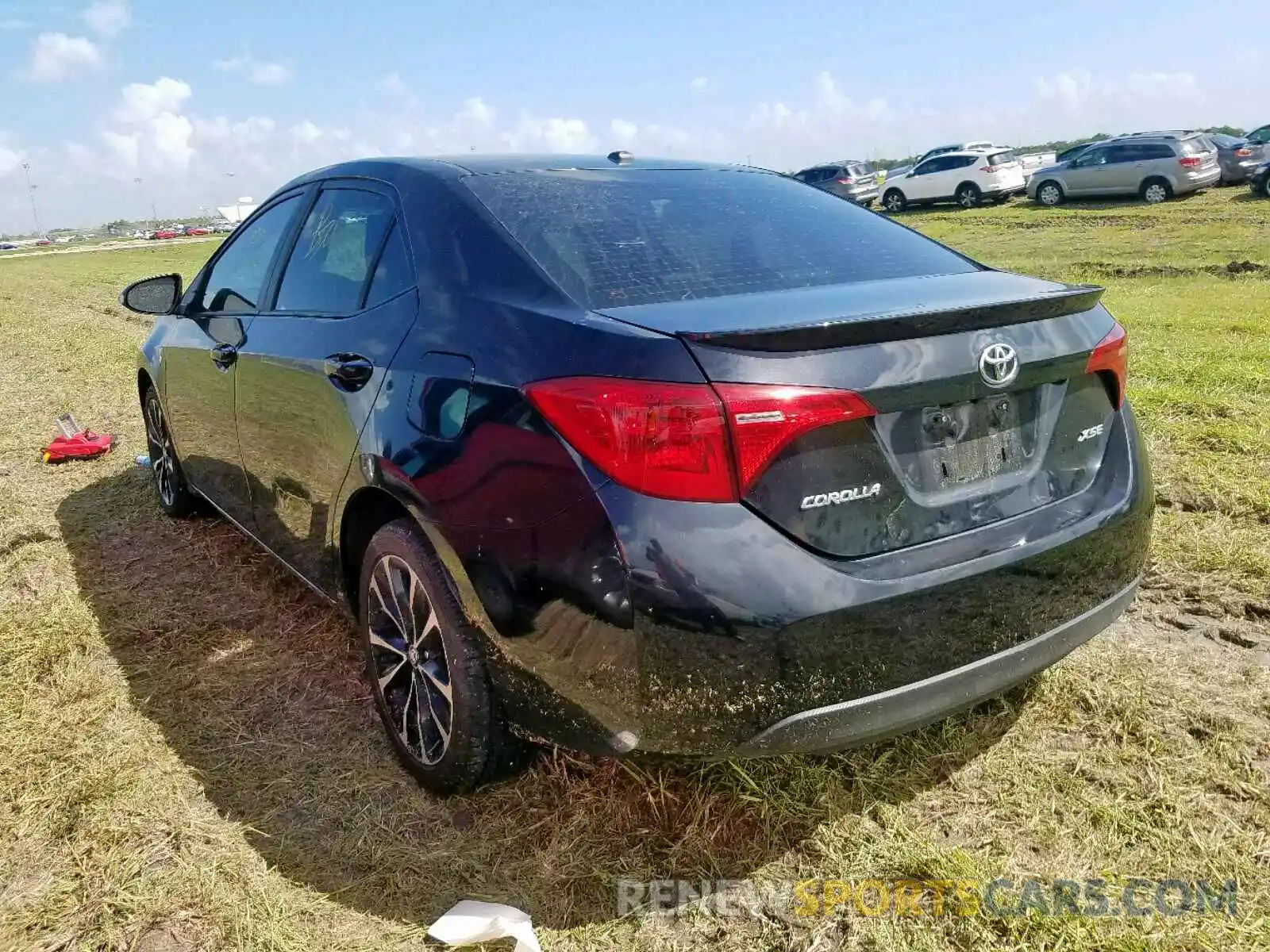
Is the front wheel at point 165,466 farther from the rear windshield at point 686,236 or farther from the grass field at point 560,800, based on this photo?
the rear windshield at point 686,236

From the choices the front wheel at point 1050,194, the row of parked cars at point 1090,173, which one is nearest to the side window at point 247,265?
the row of parked cars at point 1090,173

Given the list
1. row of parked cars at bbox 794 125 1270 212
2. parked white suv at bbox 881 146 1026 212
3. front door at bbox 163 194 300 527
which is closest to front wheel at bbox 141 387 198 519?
front door at bbox 163 194 300 527

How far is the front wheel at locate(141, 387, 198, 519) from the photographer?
4.65 meters

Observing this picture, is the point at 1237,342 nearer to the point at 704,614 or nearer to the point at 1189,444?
the point at 1189,444

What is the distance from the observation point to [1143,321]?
855 centimetres

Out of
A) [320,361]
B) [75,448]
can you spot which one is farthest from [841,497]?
[75,448]

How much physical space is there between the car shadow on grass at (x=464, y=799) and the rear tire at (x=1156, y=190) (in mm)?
23505

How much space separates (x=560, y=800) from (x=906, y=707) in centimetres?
98

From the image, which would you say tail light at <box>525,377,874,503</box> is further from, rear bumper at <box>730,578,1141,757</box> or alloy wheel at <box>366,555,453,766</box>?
alloy wheel at <box>366,555,453,766</box>

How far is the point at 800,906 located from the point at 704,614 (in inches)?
31.1

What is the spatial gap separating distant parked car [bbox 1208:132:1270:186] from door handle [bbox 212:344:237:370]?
25.3m

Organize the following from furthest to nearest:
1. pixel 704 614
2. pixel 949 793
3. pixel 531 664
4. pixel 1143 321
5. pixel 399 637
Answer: pixel 1143 321, pixel 399 637, pixel 949 793, pixel 531 664, pixel 704 614

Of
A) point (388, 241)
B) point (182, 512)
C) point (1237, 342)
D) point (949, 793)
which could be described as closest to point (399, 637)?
point (388, 241)

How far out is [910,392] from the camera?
190 centimetres
